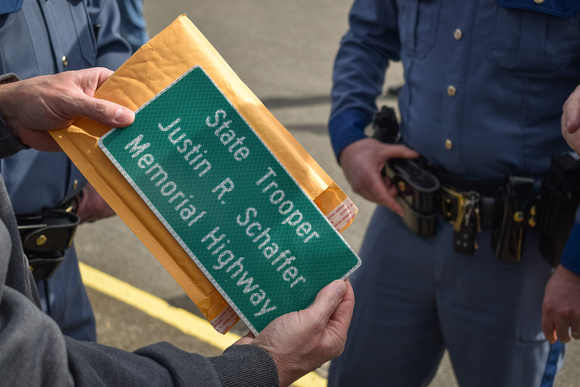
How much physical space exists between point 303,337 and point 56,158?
3.11 ft

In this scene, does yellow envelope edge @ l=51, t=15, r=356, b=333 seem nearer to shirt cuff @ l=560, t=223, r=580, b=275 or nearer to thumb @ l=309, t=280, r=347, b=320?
thumb @ l=309, t=280, r=347, b=320

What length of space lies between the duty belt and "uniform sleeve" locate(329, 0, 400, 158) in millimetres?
903

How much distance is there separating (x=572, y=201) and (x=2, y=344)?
1.37 m

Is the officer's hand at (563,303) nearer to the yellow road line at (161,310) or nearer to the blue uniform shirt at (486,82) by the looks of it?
the blue uniform shirt at (486,82)

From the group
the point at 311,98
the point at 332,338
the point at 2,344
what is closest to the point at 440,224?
the point at 332,338

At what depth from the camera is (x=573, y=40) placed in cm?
158

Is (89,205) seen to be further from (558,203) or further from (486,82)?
(558,203)

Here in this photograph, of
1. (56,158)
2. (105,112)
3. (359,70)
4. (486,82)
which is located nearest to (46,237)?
(56,158)

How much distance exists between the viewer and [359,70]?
2.12 meters

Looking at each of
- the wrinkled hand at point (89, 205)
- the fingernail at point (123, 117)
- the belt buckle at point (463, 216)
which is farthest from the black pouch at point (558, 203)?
the wrinkled hand at point (89, 205)

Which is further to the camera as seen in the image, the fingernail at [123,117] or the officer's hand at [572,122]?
the officer's hand at [572,122]

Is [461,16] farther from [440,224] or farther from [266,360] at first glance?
[266,360]

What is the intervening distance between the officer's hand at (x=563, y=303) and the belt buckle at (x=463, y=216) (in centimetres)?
24

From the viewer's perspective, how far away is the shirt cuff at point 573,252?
154 cm
